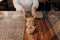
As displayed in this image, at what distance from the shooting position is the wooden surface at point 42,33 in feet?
3.18

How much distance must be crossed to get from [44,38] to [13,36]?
25 centimetres

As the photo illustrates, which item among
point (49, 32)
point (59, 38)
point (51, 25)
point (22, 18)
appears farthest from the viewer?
point (22, 18)

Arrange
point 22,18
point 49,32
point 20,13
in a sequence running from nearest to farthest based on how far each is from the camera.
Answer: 1. point 49,32
2. point 22,18
3. point 20,13

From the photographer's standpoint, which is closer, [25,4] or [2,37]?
[2,37]

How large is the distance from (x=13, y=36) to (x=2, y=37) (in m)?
0.09

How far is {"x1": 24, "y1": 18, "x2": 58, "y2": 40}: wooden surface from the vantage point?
0.97 metres

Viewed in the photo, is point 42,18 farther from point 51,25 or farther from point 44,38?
point 44,38

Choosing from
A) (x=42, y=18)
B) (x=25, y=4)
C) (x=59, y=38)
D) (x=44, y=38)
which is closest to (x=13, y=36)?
(x=44, y=38)

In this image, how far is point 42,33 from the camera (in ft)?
→ 3.42

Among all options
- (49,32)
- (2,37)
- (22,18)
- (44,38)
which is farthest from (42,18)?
(2,37)

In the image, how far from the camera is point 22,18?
1350 mm

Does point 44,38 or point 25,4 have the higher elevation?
point 25,4

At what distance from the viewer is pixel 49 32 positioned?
1.06m

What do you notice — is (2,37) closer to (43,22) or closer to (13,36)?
(13,36)
